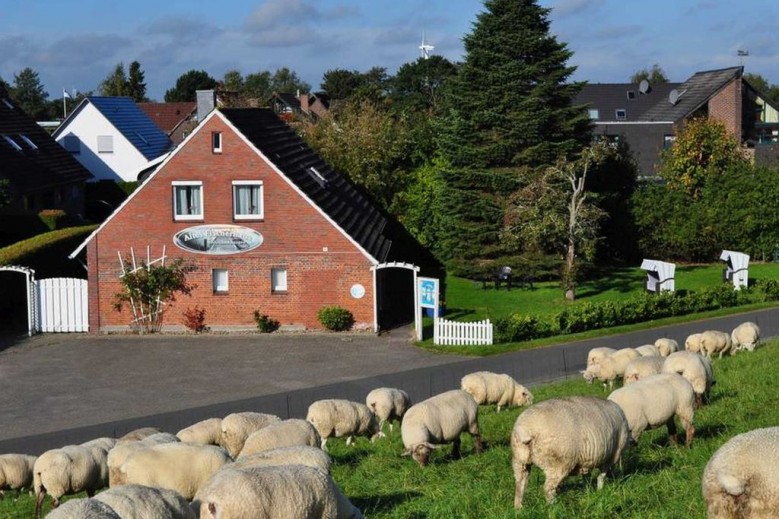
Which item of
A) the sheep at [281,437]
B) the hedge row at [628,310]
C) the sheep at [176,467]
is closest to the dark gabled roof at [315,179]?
the hedge row at [628,310]

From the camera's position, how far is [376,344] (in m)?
35.8

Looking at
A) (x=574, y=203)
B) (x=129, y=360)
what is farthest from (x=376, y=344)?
(x=574, y=203)

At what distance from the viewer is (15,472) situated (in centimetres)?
1886

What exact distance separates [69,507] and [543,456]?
225 inches

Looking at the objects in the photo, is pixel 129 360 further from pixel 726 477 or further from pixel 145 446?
pixel 726 477

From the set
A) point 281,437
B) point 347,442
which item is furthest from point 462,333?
point 281,437

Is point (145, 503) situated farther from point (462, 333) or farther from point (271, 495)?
point (462, 333)

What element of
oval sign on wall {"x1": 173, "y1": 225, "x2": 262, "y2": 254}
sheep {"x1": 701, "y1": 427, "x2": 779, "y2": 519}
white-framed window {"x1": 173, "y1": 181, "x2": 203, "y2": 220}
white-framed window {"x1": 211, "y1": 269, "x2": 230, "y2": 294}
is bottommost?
sheep {"x1": 701, "y1": 427, "x2": 779, "y2": 519}

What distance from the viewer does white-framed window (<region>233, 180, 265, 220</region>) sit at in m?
38.7

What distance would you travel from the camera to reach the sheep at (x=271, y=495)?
1080 centimetres

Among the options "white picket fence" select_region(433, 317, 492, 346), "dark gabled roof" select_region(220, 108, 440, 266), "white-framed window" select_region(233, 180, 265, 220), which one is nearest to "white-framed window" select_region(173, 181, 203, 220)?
"white-framed window" select_region(233, 180, 265, 220)

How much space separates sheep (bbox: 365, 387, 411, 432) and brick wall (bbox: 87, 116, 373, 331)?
51.5 feet

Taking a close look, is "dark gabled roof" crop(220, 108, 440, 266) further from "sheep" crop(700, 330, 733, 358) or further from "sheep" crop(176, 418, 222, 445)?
"sheep" crop(176, 418, 222, 445)

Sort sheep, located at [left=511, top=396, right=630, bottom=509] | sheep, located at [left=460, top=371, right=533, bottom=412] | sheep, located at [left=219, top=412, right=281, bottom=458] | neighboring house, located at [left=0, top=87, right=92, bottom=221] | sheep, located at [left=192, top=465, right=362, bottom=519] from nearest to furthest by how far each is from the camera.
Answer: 1. sheep, located at [left=192, top=465, right=362, bottom=519]
2. sheep, located at [left=511, top=396, right=630, bottom=509]
3. sheep, located at [left=219, top=412, right=281, bottom=458]
4. sheep, located at [left=460, top=371, right=533, bottom=412]
5. neighboring house, located at [left=0, top=87, right=92, bottom=221]
